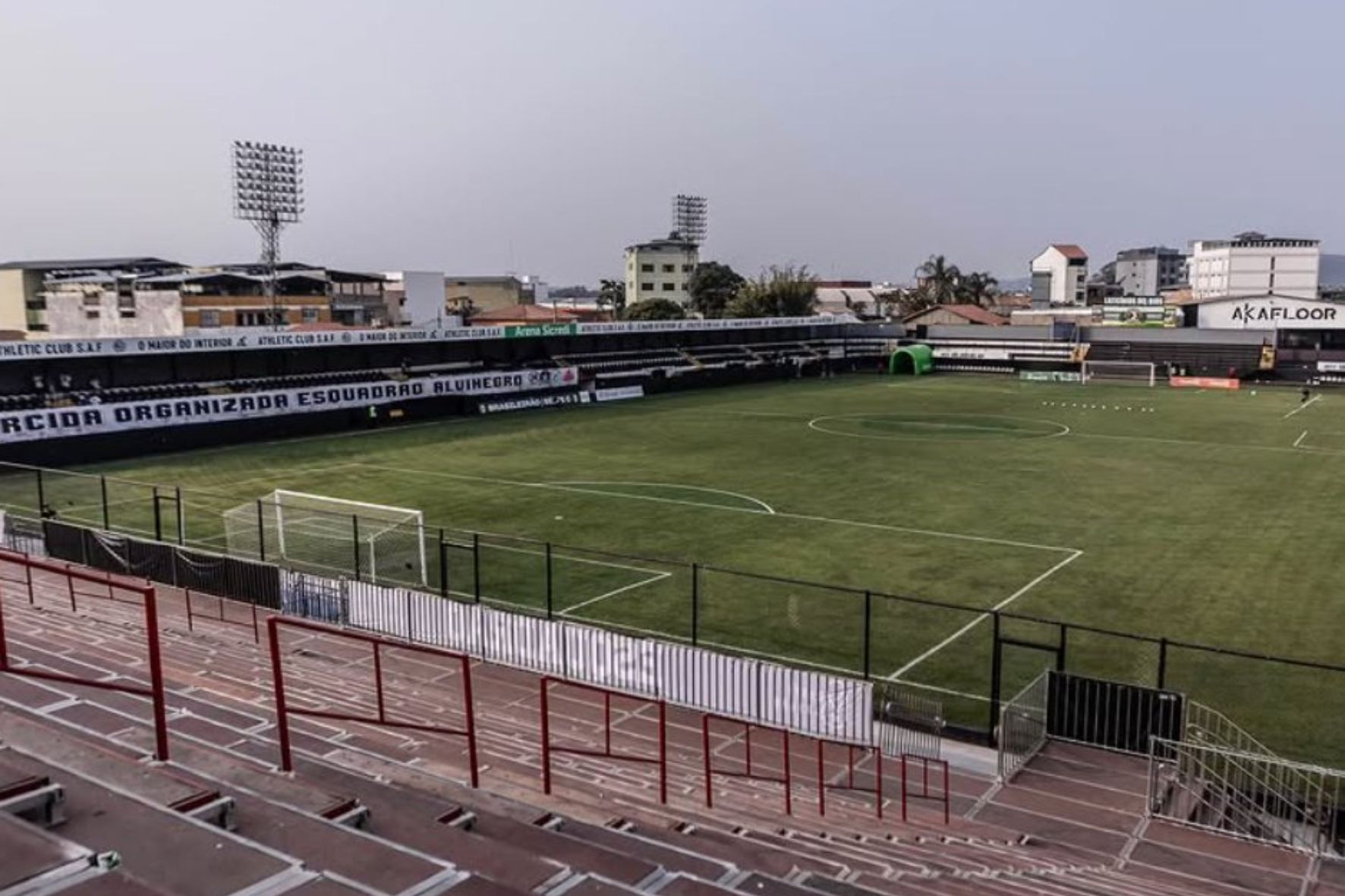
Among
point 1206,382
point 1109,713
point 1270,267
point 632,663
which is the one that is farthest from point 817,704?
point 1270,267

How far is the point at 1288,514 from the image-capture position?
105 ft

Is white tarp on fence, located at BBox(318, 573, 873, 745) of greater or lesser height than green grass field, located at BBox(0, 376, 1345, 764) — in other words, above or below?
above

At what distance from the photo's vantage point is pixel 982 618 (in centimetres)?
2189

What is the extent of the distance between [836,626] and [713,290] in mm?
120079

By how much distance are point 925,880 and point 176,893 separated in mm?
7017

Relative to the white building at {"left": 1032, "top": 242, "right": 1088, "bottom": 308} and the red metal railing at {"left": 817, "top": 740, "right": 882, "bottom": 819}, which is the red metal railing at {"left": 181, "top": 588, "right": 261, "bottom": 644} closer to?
the red metal railing at {"left": 817, "top": 740, "right": 882, "bottom": 819}

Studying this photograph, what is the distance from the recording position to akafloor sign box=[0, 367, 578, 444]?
42750mm

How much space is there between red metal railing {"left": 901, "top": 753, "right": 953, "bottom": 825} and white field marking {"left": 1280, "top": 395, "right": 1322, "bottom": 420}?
50690 mm

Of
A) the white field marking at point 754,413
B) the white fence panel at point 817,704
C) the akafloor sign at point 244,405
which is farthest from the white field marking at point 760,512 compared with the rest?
the white field marking at point 754,413

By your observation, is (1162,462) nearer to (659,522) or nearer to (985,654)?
(659,522)

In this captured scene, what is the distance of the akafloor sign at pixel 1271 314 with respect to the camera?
7988 cm

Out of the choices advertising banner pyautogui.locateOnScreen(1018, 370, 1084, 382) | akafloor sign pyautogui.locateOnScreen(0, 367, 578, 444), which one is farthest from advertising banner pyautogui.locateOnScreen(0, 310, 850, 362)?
advertising banner pyautogui.locateOnScreen(1018, 370, 1084, 382)

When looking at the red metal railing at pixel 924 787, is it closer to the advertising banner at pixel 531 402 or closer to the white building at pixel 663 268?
the advertising banner at pixel 531 402

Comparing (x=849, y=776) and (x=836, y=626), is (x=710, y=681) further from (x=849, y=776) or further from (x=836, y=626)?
(x=836, y=626)
